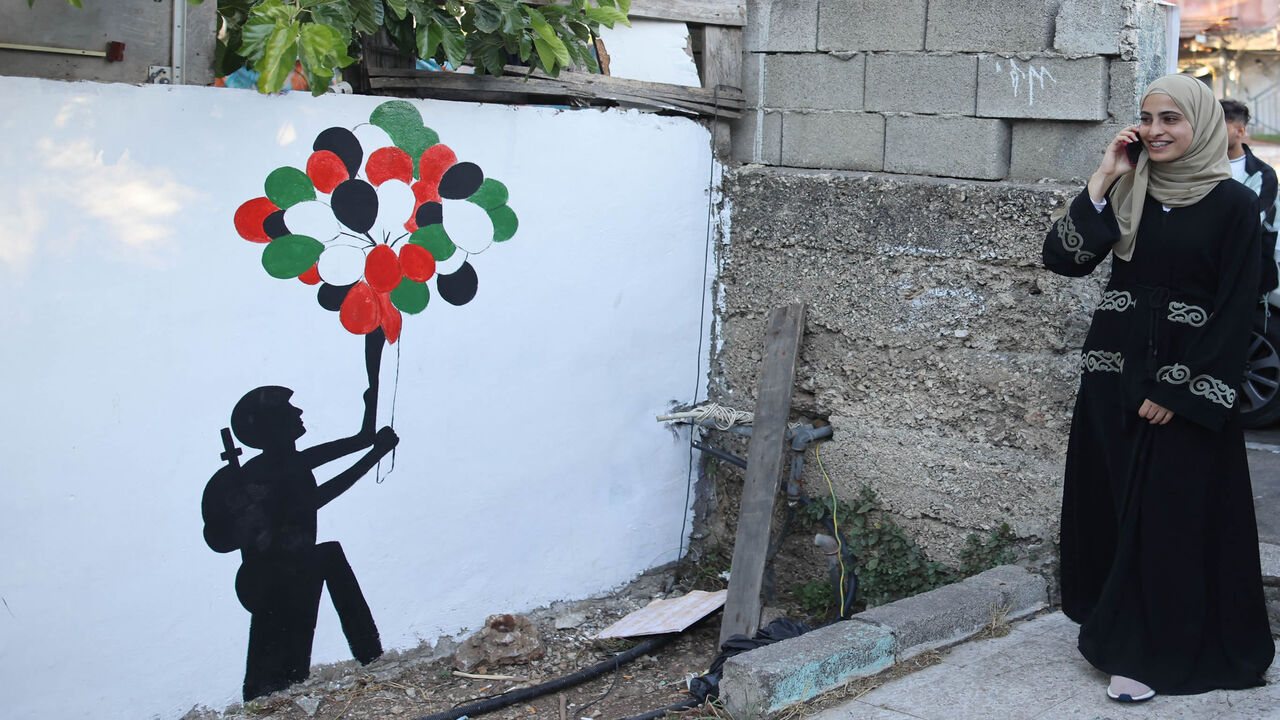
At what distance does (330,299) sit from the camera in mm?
3758

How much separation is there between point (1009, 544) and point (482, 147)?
A: 7.89ft

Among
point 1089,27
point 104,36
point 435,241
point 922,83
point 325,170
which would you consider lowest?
point 435,241

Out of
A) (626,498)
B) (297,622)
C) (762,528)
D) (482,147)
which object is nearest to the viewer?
(297,622)

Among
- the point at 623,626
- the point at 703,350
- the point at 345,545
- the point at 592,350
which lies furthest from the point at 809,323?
the point at 345,545

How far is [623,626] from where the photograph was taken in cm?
454

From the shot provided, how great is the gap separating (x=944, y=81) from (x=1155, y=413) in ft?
5.61

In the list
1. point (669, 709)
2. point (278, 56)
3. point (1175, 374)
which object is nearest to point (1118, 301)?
point (1175, 374)

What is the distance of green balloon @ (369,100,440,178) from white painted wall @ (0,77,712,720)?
0.07 metres

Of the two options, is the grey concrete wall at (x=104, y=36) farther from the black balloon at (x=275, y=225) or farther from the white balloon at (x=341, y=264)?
the white balloon at (x=341, y=264)

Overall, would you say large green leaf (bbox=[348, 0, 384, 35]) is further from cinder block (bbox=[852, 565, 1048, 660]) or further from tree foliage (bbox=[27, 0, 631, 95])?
cinder block (bbox=[852, 565, 1048, 660])

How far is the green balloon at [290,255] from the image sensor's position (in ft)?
11.8

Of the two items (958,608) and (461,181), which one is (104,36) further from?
(958,608)

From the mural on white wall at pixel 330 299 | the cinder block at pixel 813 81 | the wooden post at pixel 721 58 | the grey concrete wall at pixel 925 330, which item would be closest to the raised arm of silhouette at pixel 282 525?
the mural on white wall at pixel 330 299

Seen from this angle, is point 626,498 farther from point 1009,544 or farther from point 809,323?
point 1009,544
